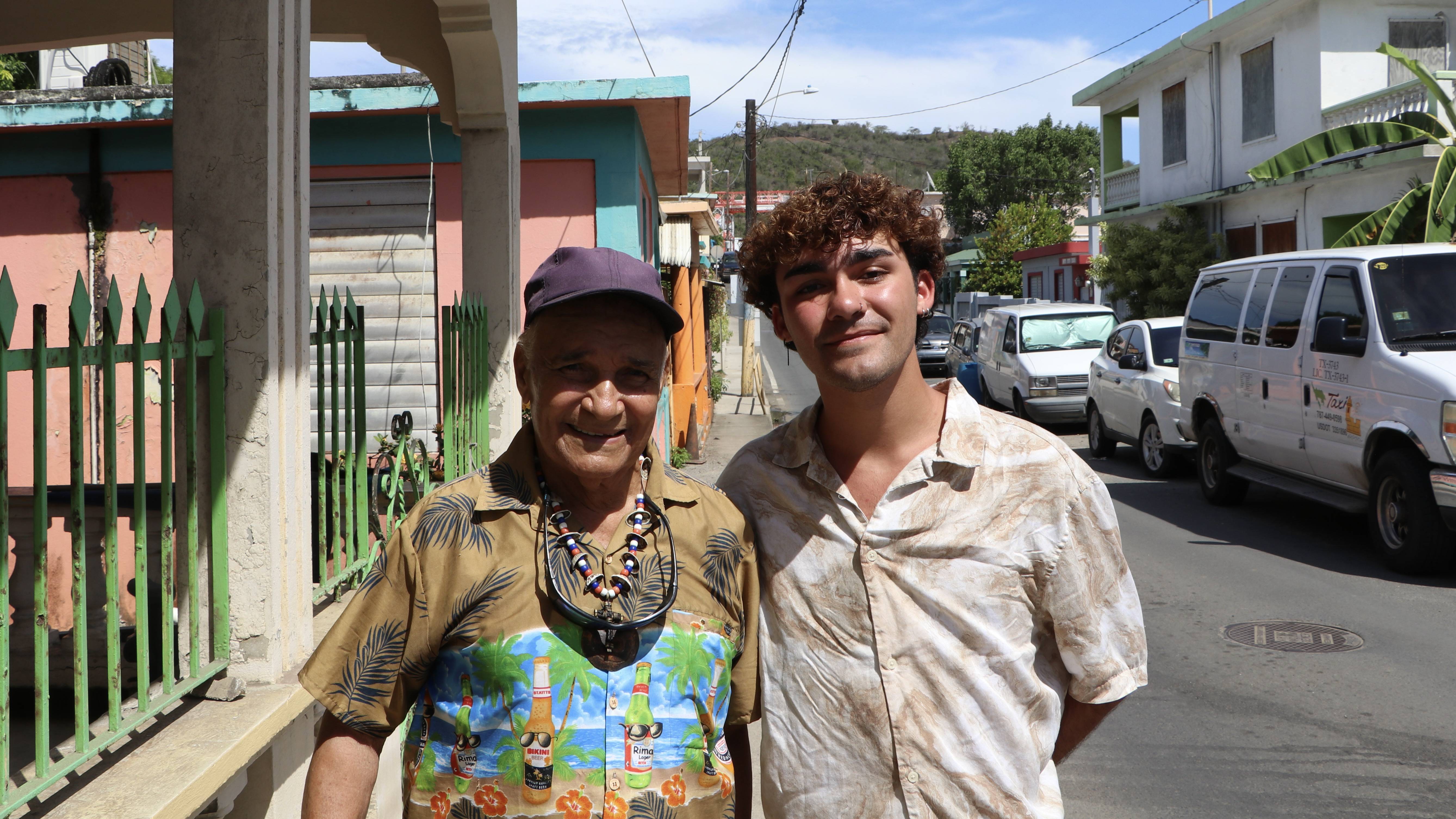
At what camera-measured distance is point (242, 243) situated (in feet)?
9.77

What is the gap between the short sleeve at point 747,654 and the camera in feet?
7.10

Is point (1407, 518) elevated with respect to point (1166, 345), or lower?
lower

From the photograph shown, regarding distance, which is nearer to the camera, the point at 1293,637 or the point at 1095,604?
the point at 1095,604

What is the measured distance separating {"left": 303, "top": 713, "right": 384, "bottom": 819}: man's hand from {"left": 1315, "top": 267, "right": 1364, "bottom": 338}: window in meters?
7.97

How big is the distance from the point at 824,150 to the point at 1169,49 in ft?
338

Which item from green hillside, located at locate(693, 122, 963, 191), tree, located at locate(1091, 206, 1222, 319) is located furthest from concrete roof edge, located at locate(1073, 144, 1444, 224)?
green hillside, located at locate(693, 122, 963, 191)

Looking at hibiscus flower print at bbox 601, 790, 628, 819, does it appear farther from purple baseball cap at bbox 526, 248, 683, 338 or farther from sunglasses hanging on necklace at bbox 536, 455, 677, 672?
purple baseball cap at bbox 526, 248, 683, 338

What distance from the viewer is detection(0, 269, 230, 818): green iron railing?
2227mm

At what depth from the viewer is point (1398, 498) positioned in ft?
25.8

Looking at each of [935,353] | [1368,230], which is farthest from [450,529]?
[935,353]

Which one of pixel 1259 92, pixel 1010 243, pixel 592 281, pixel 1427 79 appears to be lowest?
pixel 592 281

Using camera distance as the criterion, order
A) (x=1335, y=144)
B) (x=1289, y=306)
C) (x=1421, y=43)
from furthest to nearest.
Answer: (x=1421, y=43) < (x=1335, y=144) < (x=1289, y=306)

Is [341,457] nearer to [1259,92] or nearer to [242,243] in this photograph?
[242,243]

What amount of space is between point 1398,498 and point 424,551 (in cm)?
790
